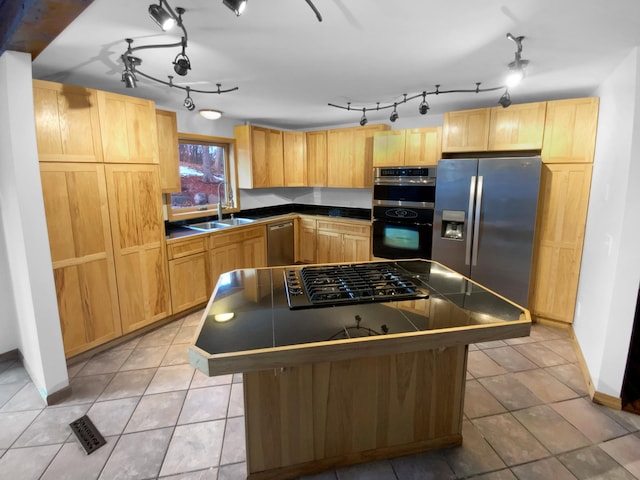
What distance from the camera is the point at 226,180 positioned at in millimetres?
4742

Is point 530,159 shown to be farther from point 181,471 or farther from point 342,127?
point 181,471

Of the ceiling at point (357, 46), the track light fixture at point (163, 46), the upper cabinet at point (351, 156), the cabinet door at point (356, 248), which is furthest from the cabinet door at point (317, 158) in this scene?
the track light fixture at point (163, 46)

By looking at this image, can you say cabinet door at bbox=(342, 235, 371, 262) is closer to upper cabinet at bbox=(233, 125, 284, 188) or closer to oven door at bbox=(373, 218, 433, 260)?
oven door at bbox=(373, 218, 433, 260)

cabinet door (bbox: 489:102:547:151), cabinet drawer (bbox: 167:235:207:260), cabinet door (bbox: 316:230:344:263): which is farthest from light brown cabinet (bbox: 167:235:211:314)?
cabinet door (bbox: 489:102:547:151)

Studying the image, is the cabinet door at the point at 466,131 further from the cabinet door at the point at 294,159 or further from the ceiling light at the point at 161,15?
the ceiling light at the point at 161,15

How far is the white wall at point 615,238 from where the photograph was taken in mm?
2057

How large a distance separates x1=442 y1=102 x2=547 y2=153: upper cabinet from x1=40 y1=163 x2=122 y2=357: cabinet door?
3.45 meters

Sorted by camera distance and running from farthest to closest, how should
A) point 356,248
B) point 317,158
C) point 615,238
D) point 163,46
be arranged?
point 317,158 < point 356,248 < point 615,238 < point 163,46

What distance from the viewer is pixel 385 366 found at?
1.65 m

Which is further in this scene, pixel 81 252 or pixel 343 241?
pixel 343 241

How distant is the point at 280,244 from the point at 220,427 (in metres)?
3.04

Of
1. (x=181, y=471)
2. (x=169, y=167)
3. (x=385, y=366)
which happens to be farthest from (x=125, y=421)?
(x=169, y=167)

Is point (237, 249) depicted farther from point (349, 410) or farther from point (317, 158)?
point (349, 410)

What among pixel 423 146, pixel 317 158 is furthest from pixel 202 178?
pixel 423 146
